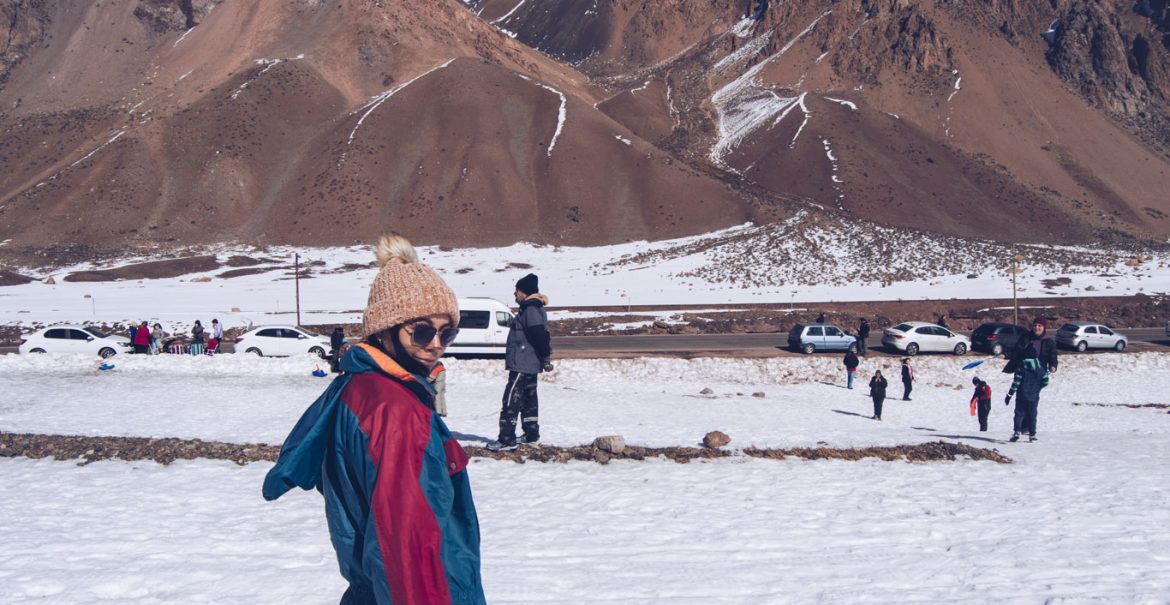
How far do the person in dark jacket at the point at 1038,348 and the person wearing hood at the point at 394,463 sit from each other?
11456 mm

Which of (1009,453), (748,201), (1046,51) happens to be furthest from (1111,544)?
(1046,51)

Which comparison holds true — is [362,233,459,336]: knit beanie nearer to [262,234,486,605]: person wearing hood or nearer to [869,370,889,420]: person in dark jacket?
[262,234,486,605]: person wearing hood

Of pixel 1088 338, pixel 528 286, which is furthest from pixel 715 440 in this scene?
pixel 1088 338

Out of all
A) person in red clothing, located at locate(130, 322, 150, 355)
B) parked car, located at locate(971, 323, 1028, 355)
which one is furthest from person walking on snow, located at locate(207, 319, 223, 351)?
parked car, located at locate(971, 323, 1028, 355)

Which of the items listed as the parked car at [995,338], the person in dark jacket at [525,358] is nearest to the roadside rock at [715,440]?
the person in dark jacket at [525,358]

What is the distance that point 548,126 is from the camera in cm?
10050

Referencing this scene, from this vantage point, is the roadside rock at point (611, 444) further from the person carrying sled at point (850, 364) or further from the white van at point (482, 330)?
the white van at point (482, 330)

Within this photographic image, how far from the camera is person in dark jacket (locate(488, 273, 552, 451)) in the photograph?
1044 cm

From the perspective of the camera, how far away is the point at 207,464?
10195 mm

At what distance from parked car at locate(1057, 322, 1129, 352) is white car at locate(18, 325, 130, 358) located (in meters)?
34.6

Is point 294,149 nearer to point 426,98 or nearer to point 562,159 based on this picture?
point 426,98

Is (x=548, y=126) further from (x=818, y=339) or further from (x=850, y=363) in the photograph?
(x=850, y=363)

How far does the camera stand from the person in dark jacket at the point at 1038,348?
1262 cm

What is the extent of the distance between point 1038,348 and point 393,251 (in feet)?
38.6
